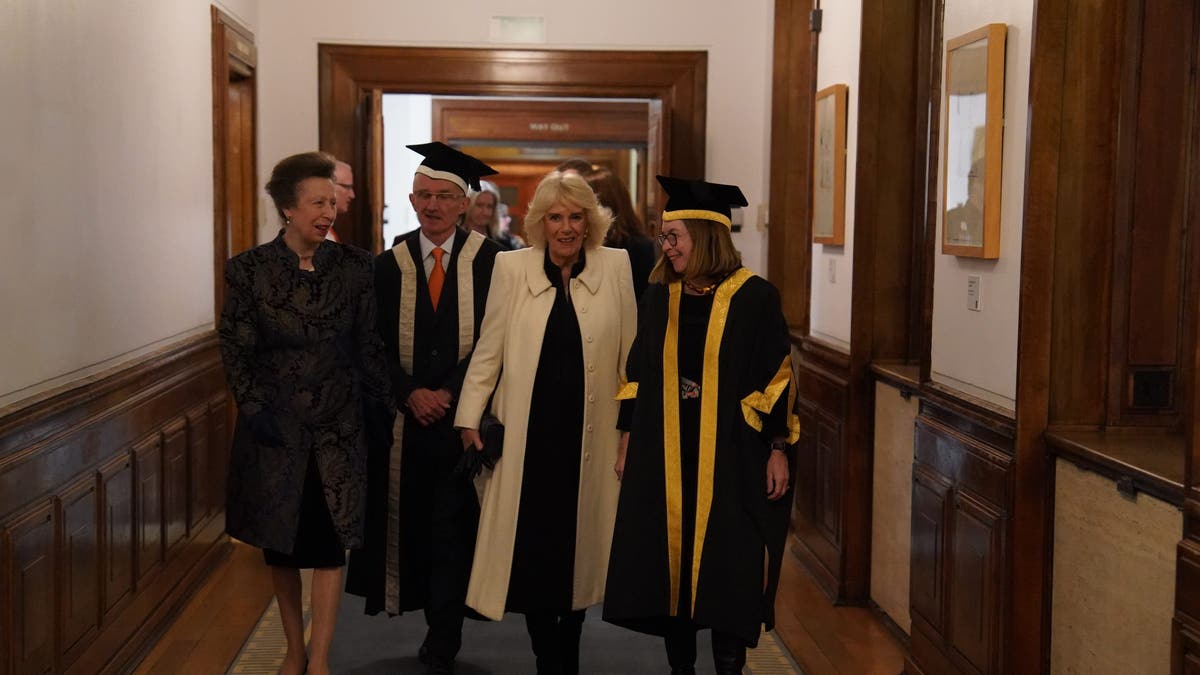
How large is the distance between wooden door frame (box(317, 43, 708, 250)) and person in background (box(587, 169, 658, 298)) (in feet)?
7.66

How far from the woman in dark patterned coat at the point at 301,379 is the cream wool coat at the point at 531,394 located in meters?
0.36

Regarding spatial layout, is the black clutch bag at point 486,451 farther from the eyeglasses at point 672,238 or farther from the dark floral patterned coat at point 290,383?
the eyeglasses at point 672,238

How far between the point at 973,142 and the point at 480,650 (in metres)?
2.38

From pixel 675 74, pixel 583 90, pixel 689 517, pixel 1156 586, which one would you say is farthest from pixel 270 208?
pixel 1156 586

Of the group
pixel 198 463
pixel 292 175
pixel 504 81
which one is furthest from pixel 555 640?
pixel 504 81

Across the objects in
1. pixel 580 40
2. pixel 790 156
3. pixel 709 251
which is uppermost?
pixel 580 40

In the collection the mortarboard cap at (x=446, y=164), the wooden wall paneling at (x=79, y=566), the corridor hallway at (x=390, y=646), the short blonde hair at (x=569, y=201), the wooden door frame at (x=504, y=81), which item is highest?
the wooden door frame at (x=504, y=81)

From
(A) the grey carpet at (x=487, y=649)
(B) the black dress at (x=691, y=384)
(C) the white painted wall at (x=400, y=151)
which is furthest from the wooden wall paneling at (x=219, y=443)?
(C) the white painted wall at (x=400, y=151)

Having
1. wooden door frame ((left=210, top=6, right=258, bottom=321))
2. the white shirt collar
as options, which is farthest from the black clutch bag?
wooden door frame ((left=210, top=6, right=258, bottom=321))

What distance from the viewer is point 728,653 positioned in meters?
3.96

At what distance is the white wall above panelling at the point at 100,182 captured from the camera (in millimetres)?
3678

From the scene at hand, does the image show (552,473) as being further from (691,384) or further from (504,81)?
(504,81)

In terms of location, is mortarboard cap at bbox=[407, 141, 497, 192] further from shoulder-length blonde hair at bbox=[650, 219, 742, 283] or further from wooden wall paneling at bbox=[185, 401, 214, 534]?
wooden wall paneling at bbox=[185, 401, 214, 534]

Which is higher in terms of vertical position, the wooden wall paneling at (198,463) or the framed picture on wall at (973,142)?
the framed picture on wall at (973,142)
